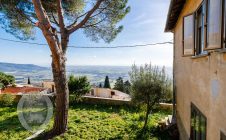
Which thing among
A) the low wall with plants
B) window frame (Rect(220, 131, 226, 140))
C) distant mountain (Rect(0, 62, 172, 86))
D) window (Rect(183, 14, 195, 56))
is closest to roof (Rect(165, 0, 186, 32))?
window (Rect(183, 14, 195, 56))

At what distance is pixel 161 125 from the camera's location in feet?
35.7

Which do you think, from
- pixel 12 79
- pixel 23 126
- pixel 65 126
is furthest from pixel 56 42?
pixel 12 79

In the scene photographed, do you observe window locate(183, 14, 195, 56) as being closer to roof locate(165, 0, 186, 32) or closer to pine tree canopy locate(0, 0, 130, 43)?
roof locate(165, 0, 186, 32)

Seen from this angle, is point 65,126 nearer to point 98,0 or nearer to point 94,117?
point 94,117

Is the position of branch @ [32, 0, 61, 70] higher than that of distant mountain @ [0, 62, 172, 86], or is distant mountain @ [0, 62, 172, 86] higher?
branch @ [32, 0, 61, 70]

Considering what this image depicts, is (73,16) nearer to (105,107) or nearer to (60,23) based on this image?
(60,23)

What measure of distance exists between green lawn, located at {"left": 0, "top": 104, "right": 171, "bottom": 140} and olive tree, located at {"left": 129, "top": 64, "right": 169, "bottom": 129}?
3.00ft

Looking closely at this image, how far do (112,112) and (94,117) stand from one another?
1.63 metres

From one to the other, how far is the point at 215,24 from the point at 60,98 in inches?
291

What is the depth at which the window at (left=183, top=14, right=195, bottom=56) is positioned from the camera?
20.8ft

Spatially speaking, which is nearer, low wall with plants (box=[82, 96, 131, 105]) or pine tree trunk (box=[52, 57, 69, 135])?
pine tree trunk (box=[52, 57, 69, 135])

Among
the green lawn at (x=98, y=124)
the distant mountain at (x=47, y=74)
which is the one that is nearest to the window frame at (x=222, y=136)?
the green lawn at (x=98, y=124)

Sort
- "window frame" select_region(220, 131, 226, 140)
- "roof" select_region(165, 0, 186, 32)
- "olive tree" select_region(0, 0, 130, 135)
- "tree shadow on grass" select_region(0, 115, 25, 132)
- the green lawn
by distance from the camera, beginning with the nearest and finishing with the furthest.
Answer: "window frame" select_region(220, 131, 226, 140) < "roof" select_region(165, 0, 186, 32) < "olive tree" select_region(0, 0, 130, 135) < the green lawn < "tree shadow on grass" select_region(0, 115, 25, 132)

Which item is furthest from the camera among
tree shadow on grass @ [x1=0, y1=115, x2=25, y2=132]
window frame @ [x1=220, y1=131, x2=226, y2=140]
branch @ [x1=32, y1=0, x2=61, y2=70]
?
tree shadow on grass @ [x1=0, y1=115, x2=25, y2=132]
